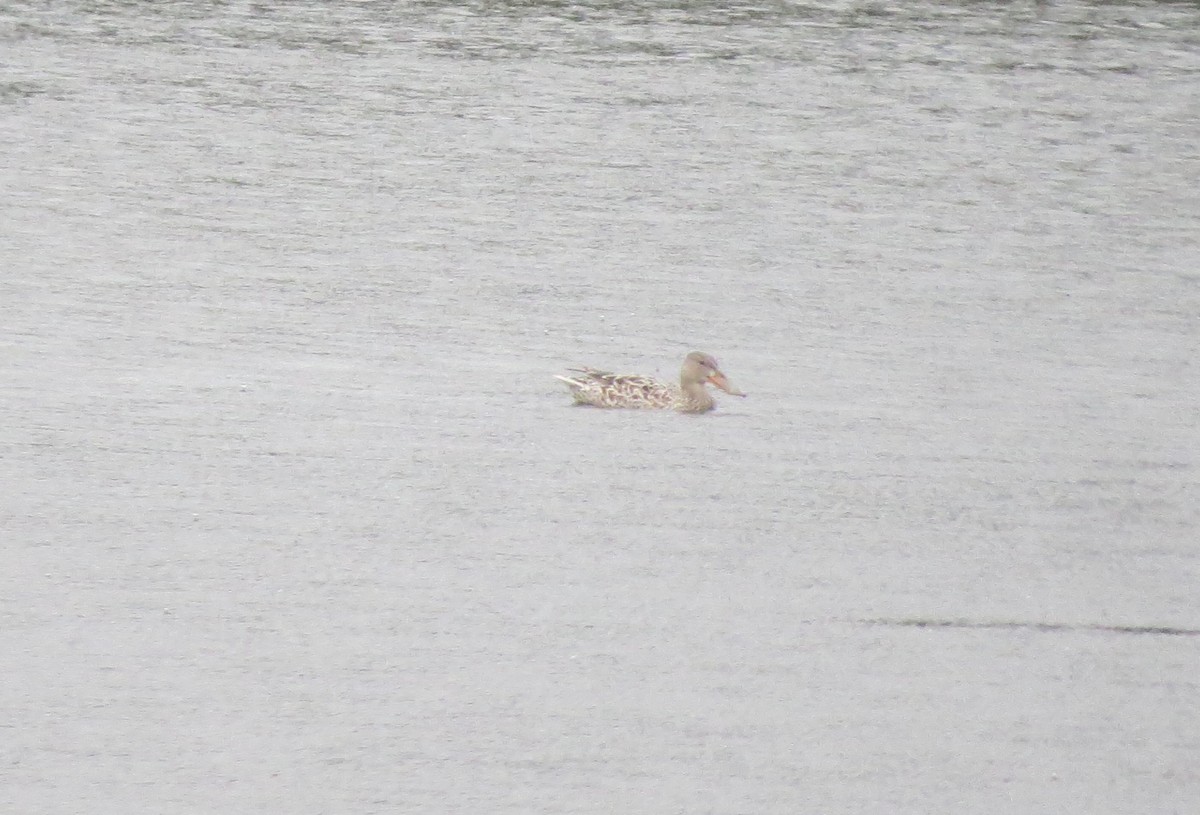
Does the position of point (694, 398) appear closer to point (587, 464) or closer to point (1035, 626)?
point (587, 464)

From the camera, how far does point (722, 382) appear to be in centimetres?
887

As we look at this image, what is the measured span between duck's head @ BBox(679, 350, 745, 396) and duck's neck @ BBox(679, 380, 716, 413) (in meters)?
0.01

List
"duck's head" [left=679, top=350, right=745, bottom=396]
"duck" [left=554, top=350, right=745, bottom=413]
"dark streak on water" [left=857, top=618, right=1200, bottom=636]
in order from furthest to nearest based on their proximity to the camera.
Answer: "duck's head" [left=679, top=350, right=745, bottom=396] → "duck" [left=554, top=350, right=745, bottom=413] → "dark streak on water" [left=857, top=618, right=1200, bottom=636]

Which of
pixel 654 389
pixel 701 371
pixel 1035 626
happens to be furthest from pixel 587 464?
pixel 1035 626

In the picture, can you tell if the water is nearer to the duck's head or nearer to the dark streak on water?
the dark streak on water

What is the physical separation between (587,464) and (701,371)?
3.07ft

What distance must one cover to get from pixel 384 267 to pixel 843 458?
3.97m

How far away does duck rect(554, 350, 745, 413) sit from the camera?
8.71 metres

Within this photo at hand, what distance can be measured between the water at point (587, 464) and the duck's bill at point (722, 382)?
0.31ft

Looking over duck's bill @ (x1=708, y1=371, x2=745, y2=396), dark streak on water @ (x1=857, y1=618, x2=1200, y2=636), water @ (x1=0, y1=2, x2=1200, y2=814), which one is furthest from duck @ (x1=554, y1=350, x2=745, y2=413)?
dark streak on water @ (x1=857, y1=618, x2=1200, y2=636)

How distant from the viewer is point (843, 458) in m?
8.17

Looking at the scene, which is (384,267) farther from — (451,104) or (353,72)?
(353,72)

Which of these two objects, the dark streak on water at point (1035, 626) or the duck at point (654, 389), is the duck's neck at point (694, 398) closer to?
the duck at point (654, 389)

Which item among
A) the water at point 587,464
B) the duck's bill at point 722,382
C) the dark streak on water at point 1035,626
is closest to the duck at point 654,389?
the duck's bill at point 722,382
